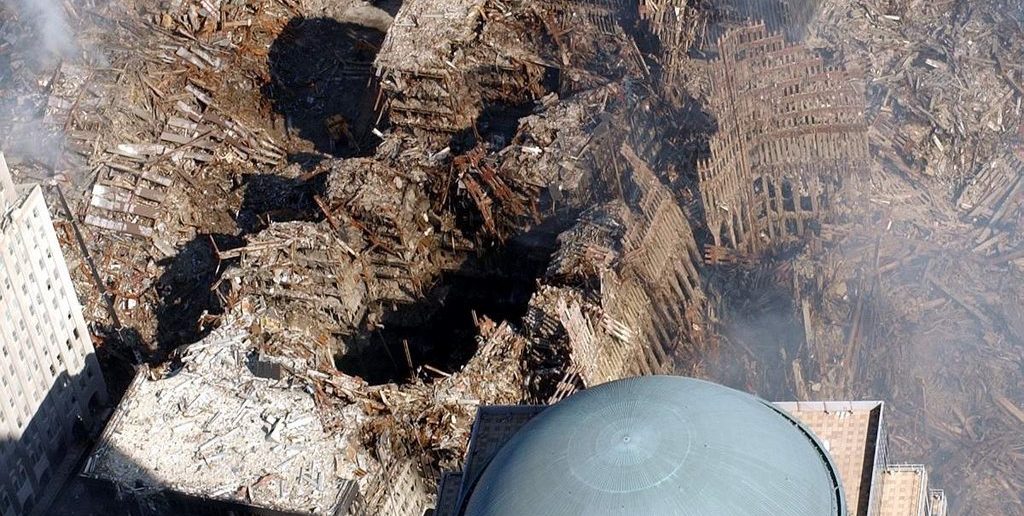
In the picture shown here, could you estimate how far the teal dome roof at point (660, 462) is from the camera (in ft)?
70.1

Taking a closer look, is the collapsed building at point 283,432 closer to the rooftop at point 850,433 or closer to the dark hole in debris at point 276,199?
the dark hole in debris at point 276,199

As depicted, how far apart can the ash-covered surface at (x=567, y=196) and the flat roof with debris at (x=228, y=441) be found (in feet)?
5.59

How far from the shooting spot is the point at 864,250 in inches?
1554

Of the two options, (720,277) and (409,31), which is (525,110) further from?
(720,277)

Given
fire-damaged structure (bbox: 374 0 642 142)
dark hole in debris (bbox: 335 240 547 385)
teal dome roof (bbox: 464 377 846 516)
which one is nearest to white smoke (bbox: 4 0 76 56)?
fire-damaged structure (bbox: 374 0 642 142)

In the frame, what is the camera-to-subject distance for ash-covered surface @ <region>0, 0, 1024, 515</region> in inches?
1420

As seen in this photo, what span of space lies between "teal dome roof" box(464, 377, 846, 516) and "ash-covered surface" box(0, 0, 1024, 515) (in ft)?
31.4

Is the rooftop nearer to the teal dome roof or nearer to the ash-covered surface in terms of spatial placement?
the teal dome roof

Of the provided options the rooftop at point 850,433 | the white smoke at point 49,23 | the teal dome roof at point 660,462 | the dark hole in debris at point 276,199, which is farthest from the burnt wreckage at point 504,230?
the white smoke at point 49,23

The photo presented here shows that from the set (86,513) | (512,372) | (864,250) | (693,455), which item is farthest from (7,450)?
(864,250)

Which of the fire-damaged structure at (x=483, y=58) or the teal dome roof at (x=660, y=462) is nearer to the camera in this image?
the teal dome roof at (x=660, y=462)

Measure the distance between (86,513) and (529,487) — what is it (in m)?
18.2

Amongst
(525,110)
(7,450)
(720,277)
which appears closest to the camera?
(7,450)

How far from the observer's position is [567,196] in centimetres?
3906
